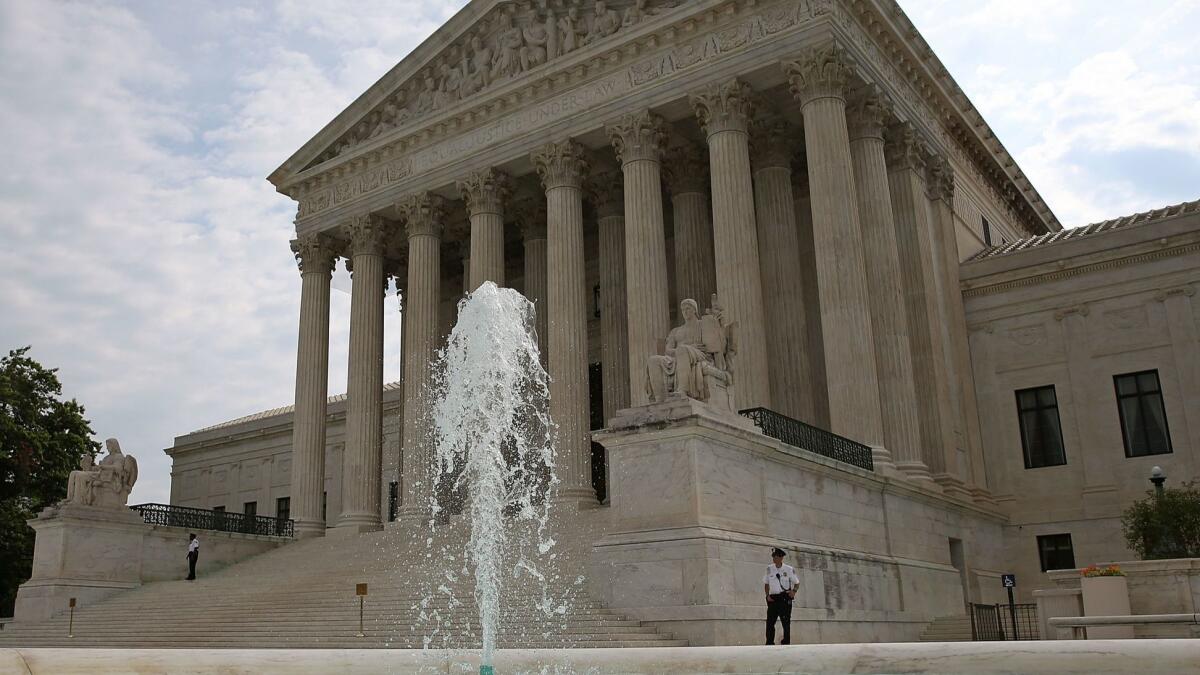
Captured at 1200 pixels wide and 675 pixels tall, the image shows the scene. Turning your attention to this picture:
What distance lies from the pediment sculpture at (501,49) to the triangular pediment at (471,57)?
30mm

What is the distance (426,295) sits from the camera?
3484cm

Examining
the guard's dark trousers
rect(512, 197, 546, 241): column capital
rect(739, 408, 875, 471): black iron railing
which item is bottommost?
the guard's dark trousers

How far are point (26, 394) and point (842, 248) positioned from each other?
32265mm

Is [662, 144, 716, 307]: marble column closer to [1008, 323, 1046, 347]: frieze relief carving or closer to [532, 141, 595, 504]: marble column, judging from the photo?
[532, 141, 595, 504]: marble column

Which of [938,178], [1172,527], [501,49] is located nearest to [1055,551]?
[1172,527]

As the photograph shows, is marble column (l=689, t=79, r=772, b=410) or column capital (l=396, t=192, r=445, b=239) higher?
column capital (l=396, t=192, r=445, b=239)

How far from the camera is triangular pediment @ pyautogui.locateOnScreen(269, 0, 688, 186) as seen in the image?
31.7 metres

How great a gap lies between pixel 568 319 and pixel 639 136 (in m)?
5.66

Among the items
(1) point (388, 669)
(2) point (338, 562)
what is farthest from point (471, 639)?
(2) point (338, 562)

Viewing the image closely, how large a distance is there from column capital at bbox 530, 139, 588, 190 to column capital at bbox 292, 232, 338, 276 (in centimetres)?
1082

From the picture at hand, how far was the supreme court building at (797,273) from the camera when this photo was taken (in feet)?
84.3

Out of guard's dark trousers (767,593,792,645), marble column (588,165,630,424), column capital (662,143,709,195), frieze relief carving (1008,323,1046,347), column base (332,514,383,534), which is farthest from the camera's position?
marble column (588,165,630,424)

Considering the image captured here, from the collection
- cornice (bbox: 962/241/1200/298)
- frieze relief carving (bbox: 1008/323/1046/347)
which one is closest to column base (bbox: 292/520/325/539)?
cornice (bbox: 962/241/1200/298)

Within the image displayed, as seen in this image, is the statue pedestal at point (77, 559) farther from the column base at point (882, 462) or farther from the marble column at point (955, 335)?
the marble column at point (955, 335)
